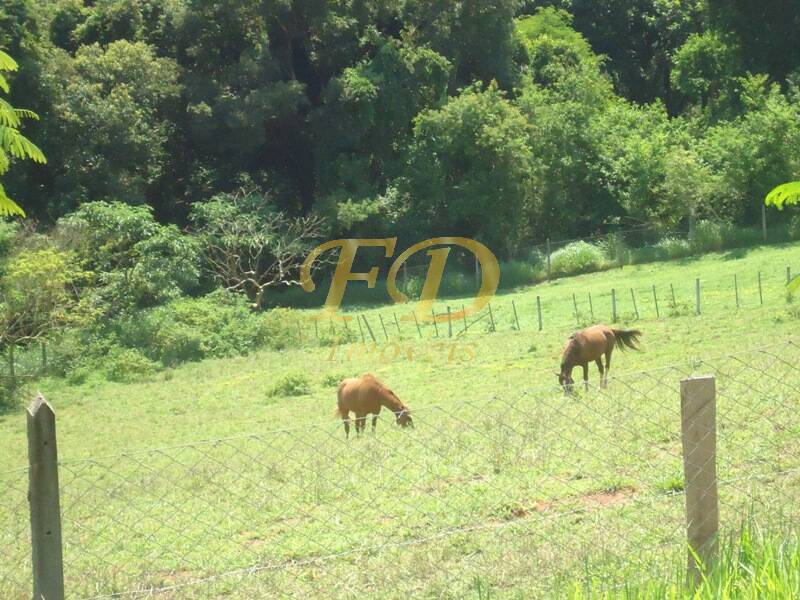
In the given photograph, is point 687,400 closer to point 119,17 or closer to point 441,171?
point 441,171

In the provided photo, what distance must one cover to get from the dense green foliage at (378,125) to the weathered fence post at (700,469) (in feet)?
104

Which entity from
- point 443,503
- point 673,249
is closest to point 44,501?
point 443,503

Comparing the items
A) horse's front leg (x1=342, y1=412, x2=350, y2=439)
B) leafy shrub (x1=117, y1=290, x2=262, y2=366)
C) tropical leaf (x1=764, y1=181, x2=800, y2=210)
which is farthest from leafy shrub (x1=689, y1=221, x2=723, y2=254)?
tropical leaf (x1=764, y1=181, x2=800, y2=210)

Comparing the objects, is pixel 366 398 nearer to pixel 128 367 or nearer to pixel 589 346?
pixel 589 346

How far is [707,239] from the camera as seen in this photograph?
3653cm

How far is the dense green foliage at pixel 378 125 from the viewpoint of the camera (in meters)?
36.0

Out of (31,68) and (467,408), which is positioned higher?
(31,68)

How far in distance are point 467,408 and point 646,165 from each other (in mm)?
27967

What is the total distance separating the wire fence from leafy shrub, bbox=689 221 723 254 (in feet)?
87.9

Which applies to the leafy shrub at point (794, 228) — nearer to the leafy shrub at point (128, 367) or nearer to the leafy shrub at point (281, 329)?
the leafy shrub at point (281, 329)

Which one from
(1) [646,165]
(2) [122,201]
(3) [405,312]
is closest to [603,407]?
(3) [405,312]

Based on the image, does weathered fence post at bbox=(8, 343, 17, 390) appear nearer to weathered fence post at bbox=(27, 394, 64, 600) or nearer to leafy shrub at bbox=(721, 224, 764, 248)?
weathered fence post at bbox=(27, 394, 64, 600)

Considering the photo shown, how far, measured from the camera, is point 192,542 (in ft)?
23.6

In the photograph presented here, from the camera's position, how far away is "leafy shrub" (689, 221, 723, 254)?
36.4 meters
